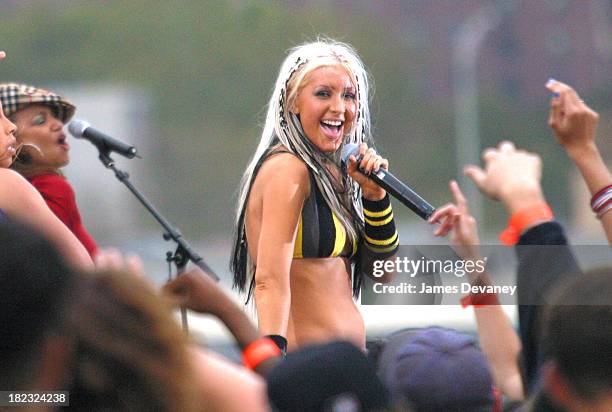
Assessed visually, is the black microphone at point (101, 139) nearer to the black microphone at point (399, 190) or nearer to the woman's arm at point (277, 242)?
the woman's arm at point (277, 242)

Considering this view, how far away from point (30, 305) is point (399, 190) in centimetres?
169

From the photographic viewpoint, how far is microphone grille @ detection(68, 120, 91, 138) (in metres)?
3.28

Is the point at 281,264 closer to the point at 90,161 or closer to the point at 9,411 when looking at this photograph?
the point at 90,161

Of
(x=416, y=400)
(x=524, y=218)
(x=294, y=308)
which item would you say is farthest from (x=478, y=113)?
(x=416, y=400)

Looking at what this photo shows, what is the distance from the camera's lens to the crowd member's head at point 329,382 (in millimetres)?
1380

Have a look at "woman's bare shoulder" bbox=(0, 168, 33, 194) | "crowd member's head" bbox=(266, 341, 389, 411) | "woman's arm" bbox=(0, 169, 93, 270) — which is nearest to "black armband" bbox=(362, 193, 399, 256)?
"woman's arm" bbox=(0, 169, 93, 270)

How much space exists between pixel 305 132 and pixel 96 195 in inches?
27.1

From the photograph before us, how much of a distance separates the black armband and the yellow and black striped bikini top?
73 mm

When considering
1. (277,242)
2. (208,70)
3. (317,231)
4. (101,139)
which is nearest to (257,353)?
(277,242)

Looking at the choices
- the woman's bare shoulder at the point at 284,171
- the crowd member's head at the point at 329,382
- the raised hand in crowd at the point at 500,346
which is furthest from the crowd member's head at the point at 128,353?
the woman's bare shoulder at the point at 284,171

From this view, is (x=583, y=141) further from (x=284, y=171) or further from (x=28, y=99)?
(x=28, y=99)

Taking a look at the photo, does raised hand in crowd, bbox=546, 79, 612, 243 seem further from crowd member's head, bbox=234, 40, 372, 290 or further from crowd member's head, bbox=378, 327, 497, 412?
crowd member's head, bbox=234, 40, 372, 290

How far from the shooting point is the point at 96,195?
3465 mm

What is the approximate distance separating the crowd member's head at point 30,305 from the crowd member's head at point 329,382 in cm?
27
